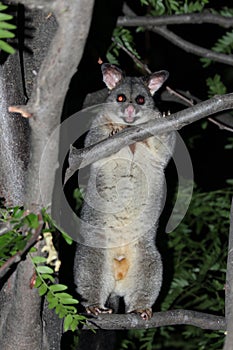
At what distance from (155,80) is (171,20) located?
1.53 ft

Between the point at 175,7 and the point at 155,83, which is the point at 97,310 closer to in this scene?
the point at 155,83

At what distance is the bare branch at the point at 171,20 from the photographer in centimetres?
428

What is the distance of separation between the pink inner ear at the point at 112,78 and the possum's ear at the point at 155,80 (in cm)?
19

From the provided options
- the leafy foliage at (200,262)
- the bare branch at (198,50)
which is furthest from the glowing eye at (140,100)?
the leafy foliage at (200,262)

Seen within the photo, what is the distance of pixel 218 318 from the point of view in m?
2.90

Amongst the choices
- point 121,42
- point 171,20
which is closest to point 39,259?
point 121,42

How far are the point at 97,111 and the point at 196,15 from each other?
95cm

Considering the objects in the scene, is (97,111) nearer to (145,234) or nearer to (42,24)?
(145,234)

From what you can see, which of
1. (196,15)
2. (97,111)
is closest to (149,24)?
(196,15)

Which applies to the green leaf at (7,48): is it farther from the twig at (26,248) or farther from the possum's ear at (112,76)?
the possum's ear at (112,76)

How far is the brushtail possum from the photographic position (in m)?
3.74

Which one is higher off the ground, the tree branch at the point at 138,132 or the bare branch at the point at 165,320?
the tree branch at the point at 138,132

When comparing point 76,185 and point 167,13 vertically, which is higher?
point 167,13

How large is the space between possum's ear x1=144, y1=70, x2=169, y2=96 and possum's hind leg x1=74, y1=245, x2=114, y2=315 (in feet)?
3.83
